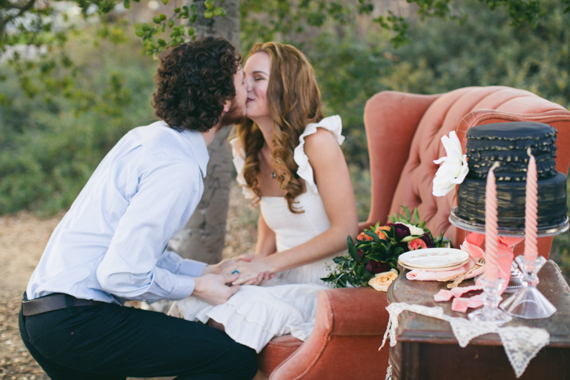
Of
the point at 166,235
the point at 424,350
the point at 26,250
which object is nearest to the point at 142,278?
the point at 166,235

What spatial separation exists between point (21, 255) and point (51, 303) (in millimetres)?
3754

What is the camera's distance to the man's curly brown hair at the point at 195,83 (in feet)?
5.93

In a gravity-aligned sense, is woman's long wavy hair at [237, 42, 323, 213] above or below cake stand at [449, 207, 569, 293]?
above

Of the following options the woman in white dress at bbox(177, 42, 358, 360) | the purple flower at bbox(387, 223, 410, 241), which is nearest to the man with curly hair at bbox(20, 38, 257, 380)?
the woman in white dress at bbox(177, 42, 358, 360)

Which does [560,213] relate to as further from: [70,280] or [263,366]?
[70,280]

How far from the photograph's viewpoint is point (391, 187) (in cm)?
268

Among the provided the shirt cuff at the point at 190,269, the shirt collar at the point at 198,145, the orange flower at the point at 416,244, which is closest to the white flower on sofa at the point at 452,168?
the orange flower at the point at 416,244

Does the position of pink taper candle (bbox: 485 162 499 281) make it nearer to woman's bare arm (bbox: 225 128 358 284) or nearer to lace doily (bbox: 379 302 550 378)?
lace doily (bbox: 379 302 550 378)

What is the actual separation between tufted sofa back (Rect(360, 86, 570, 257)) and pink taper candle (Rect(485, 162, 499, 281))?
0.75m

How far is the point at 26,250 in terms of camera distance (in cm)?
496

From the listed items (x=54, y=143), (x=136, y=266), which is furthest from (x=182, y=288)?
(x=54, y=143)

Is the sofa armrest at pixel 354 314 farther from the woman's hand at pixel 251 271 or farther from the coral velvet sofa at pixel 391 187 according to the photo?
the woman's hand at pixel 251 271

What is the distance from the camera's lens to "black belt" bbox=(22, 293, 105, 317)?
163 cm

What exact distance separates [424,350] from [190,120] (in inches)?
48.2
